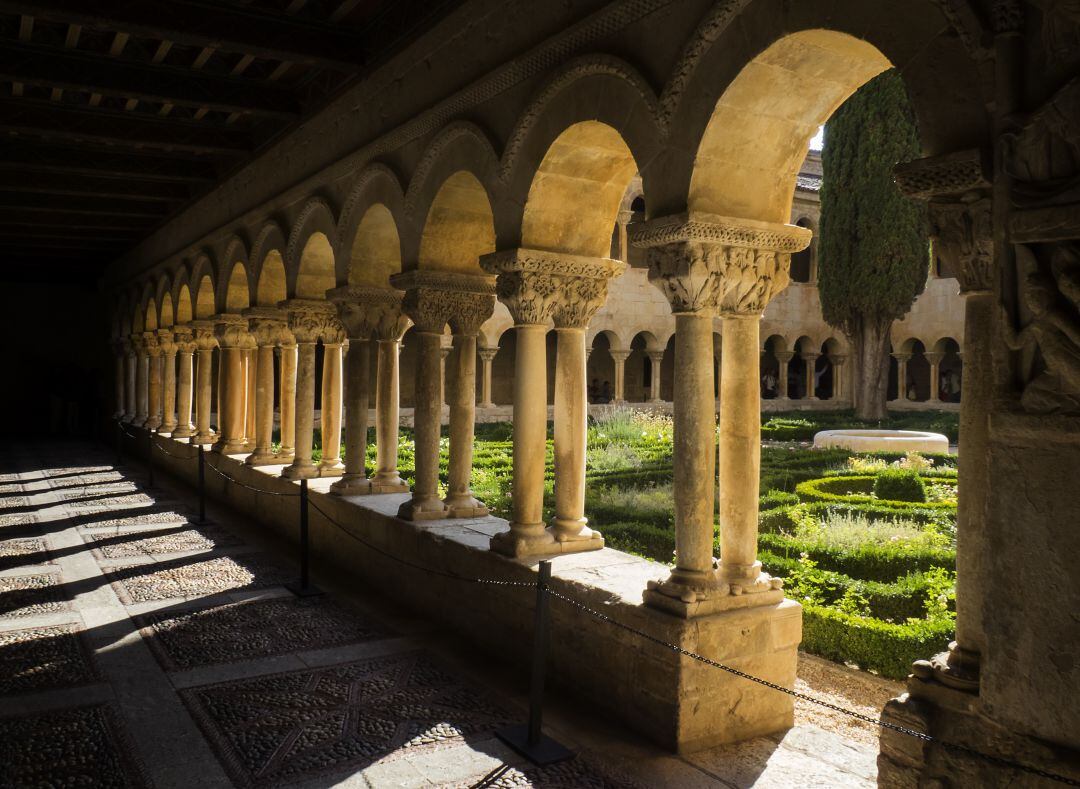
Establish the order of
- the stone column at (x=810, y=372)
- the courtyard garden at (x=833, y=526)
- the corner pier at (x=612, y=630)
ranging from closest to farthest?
1. the corner pier at (x=612, y=630)
2. the courtyard garden at (x=833, y=526)
3. the stone column at (x=810, y=372)

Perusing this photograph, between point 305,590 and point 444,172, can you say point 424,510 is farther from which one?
point 444,172

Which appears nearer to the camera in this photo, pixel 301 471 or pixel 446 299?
pixel 446 299

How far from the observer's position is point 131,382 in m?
17.6

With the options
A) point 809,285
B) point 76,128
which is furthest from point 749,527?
point 809,285

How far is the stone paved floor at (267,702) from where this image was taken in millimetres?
3566

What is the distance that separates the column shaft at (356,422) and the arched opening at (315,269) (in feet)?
4.15

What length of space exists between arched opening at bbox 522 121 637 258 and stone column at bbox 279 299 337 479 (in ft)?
13.3

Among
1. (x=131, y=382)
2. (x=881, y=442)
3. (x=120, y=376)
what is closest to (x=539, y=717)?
(x=881, y=442)

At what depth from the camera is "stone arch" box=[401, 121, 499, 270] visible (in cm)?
555

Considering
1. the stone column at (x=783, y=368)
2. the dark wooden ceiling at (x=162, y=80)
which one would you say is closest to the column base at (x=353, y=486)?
the dark wooden ceiling at (x=162, y=80)

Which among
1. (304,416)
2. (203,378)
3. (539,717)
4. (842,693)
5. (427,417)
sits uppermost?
(203,378)

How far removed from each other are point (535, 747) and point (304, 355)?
6.08m

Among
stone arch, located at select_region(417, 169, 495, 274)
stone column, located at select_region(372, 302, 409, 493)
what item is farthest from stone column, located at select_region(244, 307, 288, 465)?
stone arch, located at select_region(417, 169, 495, 274)

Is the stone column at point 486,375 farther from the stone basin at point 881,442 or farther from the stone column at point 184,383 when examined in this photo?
the stone basin at point 881,442
